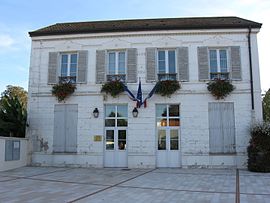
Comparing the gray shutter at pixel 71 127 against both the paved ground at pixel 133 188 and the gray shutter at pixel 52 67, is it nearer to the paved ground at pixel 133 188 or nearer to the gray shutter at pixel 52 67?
the gray shutter at pixel 52 67

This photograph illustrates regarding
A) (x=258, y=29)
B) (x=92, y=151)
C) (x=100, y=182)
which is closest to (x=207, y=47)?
(x=258, y=29)

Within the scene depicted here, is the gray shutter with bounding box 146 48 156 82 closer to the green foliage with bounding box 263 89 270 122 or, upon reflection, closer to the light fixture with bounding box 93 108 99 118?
the light fixture with bounding box 93 108 99 118

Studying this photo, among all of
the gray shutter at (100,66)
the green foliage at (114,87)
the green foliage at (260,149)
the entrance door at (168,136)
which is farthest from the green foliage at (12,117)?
the green foliage at (260,149)

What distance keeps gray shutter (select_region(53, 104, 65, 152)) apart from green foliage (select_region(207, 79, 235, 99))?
7.09 meters

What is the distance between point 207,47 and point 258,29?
2.46 meters

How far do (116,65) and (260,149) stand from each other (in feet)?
24.4

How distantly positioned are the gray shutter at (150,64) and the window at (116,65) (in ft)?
3.78

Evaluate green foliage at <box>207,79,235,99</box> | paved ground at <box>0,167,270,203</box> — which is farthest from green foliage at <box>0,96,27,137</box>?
green foliage at <box>207,79,235,99</box>

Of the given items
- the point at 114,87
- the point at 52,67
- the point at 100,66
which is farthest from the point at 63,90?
the point at 114,87

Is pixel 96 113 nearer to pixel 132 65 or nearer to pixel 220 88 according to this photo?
pixel 132 65

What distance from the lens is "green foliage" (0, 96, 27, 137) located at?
14461 mm

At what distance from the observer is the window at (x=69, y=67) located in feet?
48.8

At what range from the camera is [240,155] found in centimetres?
1332

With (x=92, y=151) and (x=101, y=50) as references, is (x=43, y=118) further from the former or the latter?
(x=101, y=50)
